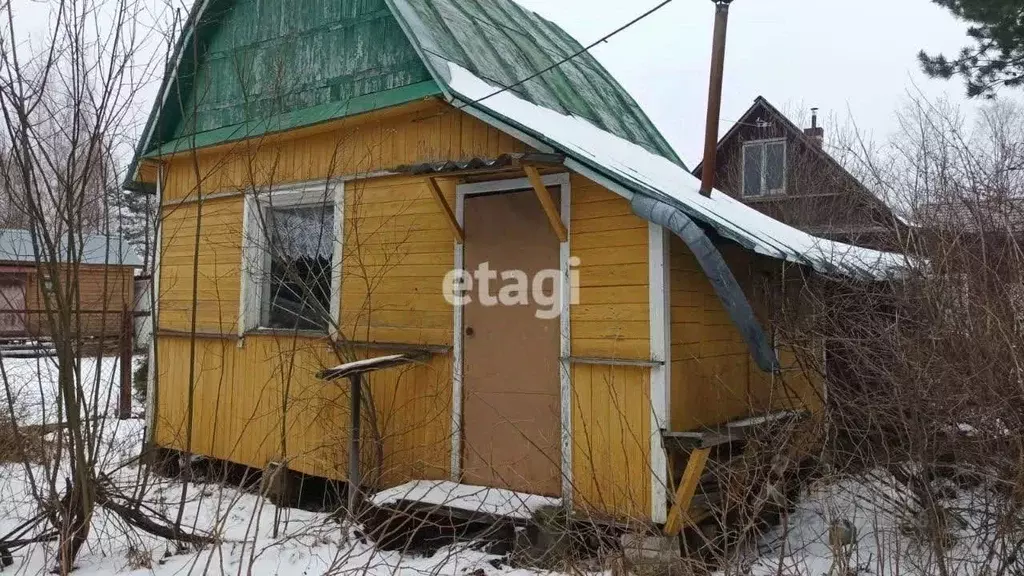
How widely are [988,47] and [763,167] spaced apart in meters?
8.00

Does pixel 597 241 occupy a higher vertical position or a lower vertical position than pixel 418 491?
higher

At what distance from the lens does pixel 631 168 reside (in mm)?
6199

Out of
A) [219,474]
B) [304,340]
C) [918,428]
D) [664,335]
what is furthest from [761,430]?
[219,474]

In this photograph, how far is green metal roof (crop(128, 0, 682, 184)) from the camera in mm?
6543

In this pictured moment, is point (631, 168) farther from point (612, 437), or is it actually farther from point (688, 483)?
point (688, 483)

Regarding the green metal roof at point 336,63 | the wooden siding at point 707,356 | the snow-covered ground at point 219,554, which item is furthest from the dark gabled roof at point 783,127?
the snow-covered ground at point 219,554

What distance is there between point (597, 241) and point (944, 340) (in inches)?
89.6

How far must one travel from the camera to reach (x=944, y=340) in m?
4.12

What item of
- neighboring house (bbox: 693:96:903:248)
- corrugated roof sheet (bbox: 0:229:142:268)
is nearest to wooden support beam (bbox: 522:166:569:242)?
corrugated roof sheet (bbox: 0:229:142:268)

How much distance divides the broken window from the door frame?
13.4 m

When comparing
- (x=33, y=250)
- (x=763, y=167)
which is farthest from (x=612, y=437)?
(x=763, y=167)

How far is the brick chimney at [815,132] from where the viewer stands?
17406 mm

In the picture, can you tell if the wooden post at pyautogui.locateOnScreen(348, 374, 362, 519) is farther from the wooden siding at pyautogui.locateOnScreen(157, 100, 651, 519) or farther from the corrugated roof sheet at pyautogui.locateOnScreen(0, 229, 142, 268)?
the corrugated roof sheet at pyautogui.locateOnScreen(0, 229, 142, 268)

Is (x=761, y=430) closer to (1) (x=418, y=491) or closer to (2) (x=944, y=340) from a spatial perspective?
(2) (x=944, y=340)
